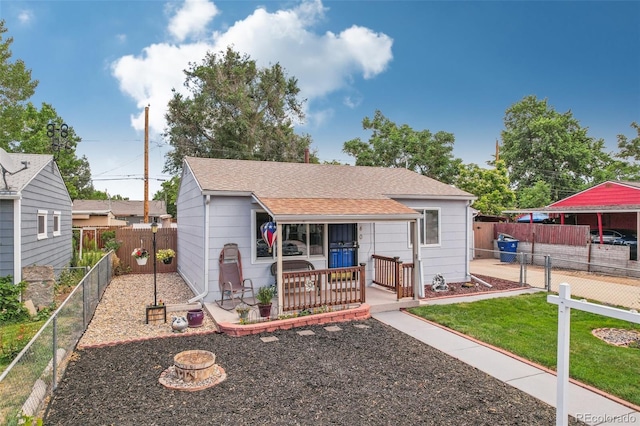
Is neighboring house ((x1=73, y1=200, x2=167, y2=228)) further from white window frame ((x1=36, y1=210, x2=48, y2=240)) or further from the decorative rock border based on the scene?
the decorative rock border

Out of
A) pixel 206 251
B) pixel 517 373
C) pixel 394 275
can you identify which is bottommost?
pixel 517 373

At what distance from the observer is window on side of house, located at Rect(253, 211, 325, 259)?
8.64 metres

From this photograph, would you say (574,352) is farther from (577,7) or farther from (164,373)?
(577,7)

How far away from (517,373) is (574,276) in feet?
35.1

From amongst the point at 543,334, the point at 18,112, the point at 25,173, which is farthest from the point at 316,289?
the point at 18,112

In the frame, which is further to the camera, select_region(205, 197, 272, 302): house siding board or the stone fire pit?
select_region(205, 197, 272, 302): house siding board

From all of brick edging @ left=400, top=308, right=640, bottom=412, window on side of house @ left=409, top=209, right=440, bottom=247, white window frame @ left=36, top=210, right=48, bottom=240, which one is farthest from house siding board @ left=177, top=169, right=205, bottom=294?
window on side of house @ left=409, top=209, right=440, bottom=247

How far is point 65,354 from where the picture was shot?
505cm

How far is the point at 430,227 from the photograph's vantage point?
10664 millimetres

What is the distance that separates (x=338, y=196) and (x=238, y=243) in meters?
2.88

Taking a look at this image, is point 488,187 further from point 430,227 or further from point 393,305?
point 393,305

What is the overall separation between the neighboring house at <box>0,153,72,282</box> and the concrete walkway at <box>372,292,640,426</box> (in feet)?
27.3

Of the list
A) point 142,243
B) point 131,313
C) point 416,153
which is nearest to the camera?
point 131,313

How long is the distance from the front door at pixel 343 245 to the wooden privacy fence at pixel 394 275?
657mm
